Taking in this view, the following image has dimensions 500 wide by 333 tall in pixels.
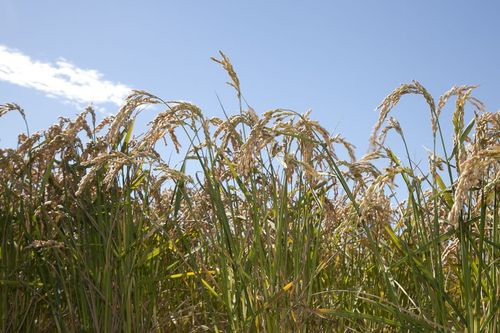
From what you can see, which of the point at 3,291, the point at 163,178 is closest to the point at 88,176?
the point at 163,178

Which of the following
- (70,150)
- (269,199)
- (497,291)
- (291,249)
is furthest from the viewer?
(70,150)

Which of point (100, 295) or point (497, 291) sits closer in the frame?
point (497, 291)

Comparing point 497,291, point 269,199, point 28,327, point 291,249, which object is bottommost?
point 28,327

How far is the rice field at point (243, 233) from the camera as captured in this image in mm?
2068

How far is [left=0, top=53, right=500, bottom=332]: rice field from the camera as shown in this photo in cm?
207

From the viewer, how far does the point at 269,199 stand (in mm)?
2537

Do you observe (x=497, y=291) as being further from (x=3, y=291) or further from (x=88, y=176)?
(x=3, y=291)

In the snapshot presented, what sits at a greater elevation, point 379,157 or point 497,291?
point 379,157

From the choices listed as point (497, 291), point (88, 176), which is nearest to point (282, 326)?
point (497, 291)

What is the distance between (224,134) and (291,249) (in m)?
0.51

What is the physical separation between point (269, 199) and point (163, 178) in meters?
0.44

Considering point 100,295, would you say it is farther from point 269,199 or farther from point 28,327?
point 269,199

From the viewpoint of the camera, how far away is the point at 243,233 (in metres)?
2.61

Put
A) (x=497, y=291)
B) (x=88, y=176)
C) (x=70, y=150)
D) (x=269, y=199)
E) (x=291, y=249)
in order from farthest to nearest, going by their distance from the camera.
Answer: (x=70, y=150), (x=269, y=199), (x=291, y=249), (x=88, y=176), (x=497, y=291)
